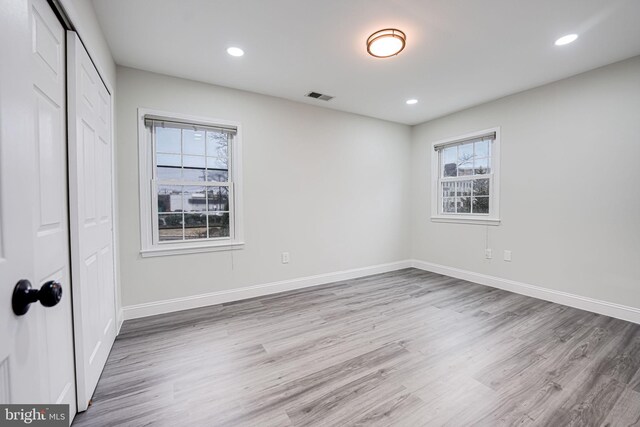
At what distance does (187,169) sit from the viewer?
3123 millimetres

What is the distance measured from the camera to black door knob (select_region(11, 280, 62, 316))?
25.8 inches

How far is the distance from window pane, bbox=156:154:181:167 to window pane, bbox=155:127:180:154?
5 centimetres

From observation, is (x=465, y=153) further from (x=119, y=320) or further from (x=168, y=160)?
(x=119, y=320)

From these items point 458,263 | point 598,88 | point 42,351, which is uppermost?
point 598,88

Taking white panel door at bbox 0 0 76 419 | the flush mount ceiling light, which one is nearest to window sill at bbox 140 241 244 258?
white panel door at bbox 0 0 76 419

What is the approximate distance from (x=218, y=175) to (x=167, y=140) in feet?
2.12

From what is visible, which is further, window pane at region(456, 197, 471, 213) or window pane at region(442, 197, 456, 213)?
window pane at region(442, 197, 456, 213)

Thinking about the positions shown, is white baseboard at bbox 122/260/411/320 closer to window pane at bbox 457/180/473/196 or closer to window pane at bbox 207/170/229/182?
window pane at bbox 207/170/229/182

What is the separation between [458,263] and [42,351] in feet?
15.0

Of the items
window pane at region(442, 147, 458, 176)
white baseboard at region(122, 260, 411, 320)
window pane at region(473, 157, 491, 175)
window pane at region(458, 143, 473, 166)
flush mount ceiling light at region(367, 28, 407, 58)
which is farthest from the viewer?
window pane at region(442, 147, 458, 176)

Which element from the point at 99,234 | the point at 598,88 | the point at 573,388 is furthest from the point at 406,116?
the point at 99,234

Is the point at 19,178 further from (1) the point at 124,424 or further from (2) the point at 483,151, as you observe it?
(2) the point at 483,151

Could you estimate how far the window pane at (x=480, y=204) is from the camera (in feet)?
13.0

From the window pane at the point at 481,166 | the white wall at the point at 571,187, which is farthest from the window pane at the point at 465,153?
the white wall at the point at 571,187
